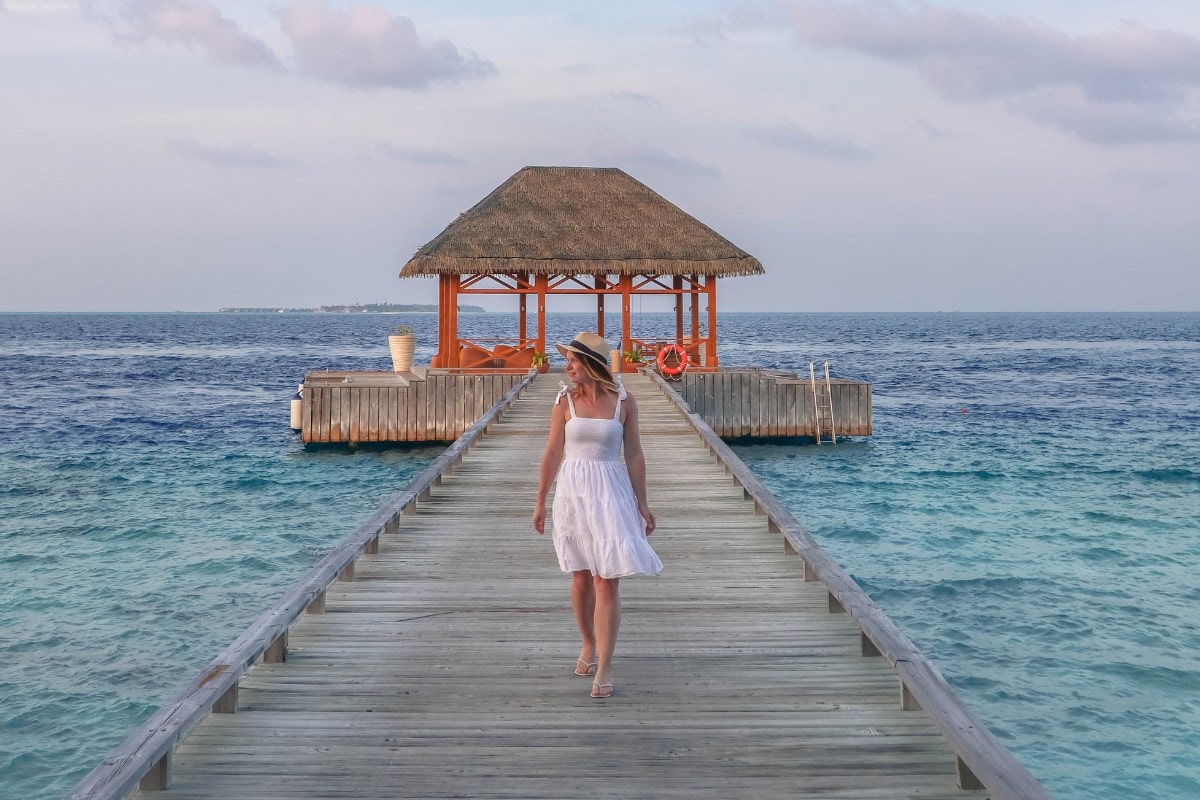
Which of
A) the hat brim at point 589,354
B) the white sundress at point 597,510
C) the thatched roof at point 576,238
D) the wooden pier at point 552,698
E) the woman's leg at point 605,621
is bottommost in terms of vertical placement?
the wooden pier at point 552,698

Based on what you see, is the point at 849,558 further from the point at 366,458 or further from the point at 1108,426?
the point at 1108,426

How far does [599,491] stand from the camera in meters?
4.92

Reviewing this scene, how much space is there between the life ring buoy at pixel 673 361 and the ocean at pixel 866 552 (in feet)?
7.29

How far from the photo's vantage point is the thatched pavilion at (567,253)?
73.9ft

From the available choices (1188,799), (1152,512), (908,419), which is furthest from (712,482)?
(908,419)

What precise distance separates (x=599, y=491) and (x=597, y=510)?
0.09 m

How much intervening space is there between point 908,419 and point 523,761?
2838 cm

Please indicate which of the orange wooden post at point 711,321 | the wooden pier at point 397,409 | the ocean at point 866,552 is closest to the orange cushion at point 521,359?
the wooden pier at point 397,409

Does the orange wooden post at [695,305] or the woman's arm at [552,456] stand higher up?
the orange wooden post at [695,305]

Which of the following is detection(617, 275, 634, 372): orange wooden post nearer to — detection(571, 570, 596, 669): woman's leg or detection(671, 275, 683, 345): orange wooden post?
detection(671, 275, 683, 345): orange wooden post

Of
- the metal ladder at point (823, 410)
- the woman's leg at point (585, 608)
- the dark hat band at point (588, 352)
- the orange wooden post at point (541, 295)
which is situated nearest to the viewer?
the dark hat band at point (588, 352)

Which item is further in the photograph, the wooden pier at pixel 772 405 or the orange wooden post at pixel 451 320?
the orange wooden post at pixel 451 320

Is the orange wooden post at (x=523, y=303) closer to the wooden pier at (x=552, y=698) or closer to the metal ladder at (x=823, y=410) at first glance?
the metal ladder at (x=823, y=410)

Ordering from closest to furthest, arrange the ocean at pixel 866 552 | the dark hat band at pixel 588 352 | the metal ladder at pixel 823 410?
the dark hat band at pixel 588 352
the ocean at pixel 866 552
the metal ladder at pixel 823 410
